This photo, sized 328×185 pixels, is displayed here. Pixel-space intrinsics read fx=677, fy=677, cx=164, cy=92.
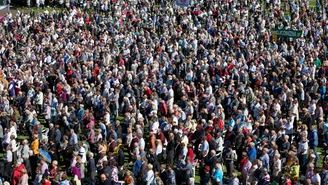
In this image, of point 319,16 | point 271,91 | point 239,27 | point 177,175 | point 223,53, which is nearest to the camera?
point 177,175

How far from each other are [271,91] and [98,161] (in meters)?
9.78

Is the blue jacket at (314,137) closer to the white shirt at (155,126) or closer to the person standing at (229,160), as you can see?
the person standing at (229,160)

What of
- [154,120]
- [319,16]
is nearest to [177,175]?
[154,120]

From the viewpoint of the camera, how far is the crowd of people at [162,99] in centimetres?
1848

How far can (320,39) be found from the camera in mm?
34781

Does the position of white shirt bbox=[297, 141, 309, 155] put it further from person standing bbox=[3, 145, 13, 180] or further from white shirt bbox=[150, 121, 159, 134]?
person standing bbox=[3, 145, 13, 180]

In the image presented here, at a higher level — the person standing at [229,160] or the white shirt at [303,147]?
the white shirt at [303,147]

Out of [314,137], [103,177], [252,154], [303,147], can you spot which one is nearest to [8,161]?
[103,177]

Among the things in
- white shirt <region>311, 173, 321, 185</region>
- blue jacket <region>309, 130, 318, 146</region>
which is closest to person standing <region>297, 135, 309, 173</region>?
blue jacket <region>309, 130, 318, 146</region>

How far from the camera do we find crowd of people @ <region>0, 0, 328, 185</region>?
60.6ft

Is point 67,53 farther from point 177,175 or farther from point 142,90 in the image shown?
point 177,175

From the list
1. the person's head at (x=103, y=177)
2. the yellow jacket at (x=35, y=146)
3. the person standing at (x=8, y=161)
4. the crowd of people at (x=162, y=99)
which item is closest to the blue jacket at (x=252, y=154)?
the crowd of people at (x=162, y=99)

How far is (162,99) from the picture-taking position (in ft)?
82.0

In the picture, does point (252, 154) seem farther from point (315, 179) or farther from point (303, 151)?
point (315, 179)
